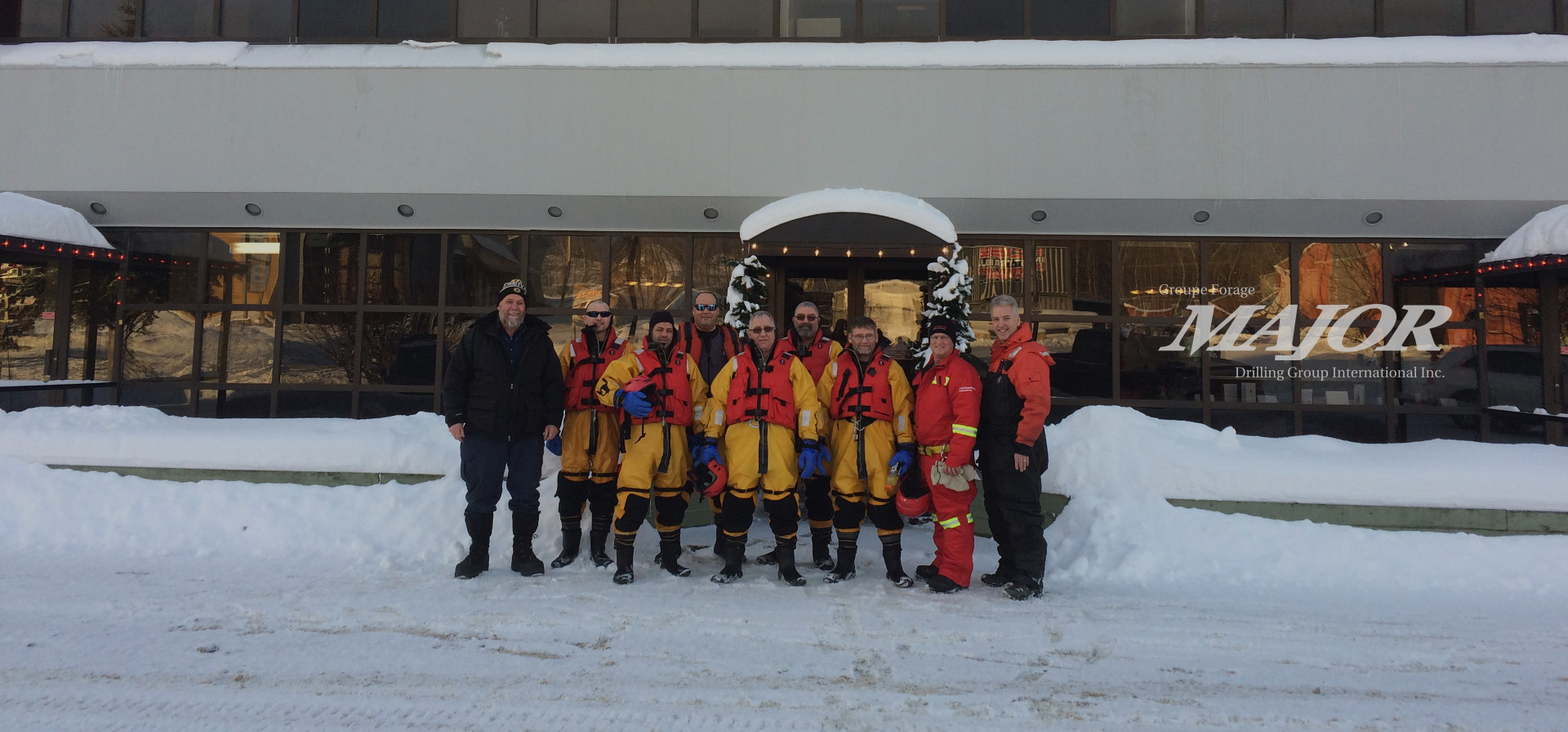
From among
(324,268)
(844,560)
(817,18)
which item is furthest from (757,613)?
(324,268)

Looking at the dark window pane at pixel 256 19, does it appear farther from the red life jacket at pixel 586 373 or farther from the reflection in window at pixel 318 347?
the red life jacket at pixel 586 373

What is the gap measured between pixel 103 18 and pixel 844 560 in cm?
1191

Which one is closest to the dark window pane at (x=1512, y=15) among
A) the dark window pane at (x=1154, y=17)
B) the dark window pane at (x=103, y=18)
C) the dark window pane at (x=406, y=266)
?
the dark window pane at (x=1154, y=17)

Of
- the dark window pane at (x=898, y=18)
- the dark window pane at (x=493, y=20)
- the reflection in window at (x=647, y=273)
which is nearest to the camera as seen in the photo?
the dark window pane at (x=898, y=18)

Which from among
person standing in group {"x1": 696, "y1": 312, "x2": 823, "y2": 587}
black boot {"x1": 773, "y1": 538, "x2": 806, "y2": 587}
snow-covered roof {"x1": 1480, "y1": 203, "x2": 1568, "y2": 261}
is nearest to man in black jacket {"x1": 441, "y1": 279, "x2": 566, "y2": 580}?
person standing in group {"x1": 696, "y1": 312, "x2": 823, "y2": 587}

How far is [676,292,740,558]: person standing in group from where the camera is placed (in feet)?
17.5

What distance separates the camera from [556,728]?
2861mm

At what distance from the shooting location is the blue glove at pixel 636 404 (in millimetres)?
4730

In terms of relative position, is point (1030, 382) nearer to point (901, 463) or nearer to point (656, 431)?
point (901, 463)

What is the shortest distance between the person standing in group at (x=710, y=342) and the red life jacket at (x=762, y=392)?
0.46m

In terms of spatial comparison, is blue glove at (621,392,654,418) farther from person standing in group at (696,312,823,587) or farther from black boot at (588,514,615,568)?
black boot at (588,514,615,568)

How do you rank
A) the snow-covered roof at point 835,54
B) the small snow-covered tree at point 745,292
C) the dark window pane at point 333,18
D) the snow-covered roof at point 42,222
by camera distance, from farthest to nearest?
1. the dark window pane at point 333,18
2. the snow-covered roof at point 835,54
3. the snow-covered roof at point 42,222
4. the small snow-covered tree at point 745,292

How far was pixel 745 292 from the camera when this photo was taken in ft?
22.1

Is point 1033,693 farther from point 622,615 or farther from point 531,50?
point 531,50
